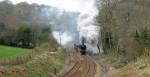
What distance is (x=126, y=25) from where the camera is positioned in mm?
46406

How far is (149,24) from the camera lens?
41000 millimetres

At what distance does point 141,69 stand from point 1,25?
56113 mm

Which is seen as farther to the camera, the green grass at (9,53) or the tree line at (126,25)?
the tree line at (126,25)

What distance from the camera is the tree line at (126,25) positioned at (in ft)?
127

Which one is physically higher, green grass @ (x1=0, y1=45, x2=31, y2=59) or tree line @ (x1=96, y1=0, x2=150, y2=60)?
tree line @ (x1=96, y1=0, x2=150, y2=60)

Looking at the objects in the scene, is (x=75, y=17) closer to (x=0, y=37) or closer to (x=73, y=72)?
(x=0, y=37)

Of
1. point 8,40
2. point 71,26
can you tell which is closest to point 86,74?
point 8,40

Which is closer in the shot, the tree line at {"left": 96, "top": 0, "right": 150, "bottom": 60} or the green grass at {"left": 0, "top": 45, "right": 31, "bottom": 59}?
the green grass at {"left": 0, "top": 45, "right": 31, "bottom": 59}

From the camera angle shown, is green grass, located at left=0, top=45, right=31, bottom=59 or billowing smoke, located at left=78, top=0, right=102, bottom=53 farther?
billowing smoke, located at left=78, top=0, right=102, bottom=53

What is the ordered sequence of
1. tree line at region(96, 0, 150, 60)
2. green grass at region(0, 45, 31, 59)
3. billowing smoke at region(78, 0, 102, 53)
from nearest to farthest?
green grass at region(0, 45, 31, 59)
tree line at region(96, 0, 150, 60)
billowing smoke at region(78, 0, 102, 53)

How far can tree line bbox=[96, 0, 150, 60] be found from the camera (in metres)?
38.8

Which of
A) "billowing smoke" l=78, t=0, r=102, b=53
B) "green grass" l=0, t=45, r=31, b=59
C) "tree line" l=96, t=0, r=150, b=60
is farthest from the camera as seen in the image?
"billowing smoke" l=78, t=0, r=102, b=53

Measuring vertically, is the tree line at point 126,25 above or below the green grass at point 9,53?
above

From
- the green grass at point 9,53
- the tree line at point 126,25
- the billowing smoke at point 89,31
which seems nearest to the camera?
the green grass at point 9,53
